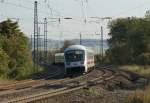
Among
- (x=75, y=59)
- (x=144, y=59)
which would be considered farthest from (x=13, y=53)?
(x=144, y=59)

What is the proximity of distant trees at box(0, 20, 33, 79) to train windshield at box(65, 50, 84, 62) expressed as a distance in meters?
5.77

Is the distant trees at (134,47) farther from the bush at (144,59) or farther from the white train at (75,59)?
the white train at (75,59)

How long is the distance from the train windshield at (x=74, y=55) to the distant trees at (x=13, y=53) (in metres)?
5.77

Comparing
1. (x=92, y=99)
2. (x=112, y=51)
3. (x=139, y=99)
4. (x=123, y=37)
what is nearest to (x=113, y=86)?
(x=92, y=99)

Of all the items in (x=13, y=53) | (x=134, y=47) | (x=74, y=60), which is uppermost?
(x=13, y=53)

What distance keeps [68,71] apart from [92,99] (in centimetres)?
2578

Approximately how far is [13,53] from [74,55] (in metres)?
10.1

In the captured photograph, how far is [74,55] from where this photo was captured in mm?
50219

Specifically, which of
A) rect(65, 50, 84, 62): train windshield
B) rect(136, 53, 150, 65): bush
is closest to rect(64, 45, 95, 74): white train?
rect(65, 50, 84, 62): train windshield

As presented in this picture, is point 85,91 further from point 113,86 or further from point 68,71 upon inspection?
point 68,71

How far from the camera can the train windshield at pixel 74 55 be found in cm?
5006

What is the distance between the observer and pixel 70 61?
164ft

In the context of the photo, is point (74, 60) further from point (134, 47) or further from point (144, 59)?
point (134, 47)

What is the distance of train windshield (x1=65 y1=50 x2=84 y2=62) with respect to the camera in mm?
50062
